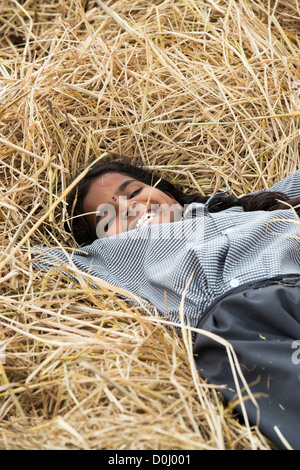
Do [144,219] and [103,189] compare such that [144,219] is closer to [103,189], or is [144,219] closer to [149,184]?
[103,189]

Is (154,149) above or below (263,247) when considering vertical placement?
above

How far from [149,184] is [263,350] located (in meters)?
0.99

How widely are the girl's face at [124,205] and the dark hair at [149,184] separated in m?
0.04

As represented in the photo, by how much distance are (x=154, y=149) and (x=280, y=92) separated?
1.76ft

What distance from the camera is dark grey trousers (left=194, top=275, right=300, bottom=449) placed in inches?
50.2

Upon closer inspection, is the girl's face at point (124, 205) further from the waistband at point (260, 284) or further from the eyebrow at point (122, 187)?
the waistband at point (260, 284)

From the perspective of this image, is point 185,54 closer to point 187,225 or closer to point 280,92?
point 280,92

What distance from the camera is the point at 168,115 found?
231cm

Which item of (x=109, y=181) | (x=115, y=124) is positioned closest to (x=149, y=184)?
(x=109, y=181)

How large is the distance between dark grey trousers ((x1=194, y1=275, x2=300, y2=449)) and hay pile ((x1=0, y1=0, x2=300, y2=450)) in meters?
0.07

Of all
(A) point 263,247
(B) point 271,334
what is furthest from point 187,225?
(B) point 271,334

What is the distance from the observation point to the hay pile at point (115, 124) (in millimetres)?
1423

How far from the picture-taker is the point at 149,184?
2.18 m

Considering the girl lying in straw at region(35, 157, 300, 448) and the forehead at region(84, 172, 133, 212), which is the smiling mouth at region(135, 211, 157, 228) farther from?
the forehead at region(84, 172, 133, 212)
